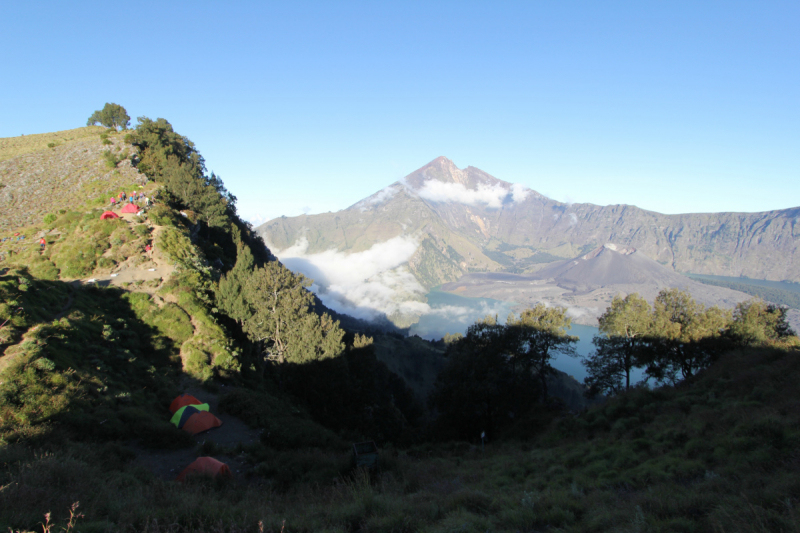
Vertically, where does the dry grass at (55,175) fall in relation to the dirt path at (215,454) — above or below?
above

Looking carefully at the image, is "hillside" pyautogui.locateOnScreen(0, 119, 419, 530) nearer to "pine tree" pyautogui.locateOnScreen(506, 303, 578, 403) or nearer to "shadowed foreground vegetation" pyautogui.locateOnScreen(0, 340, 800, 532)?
"shadowed foreground vegetation" pyautogui.locateOnScreen(0, 340, 800, 532)

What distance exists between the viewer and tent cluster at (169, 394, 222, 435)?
15.0 metres

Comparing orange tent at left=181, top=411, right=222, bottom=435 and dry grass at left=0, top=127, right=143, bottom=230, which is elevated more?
dry grass at left=0, top=127, right=143, bottom=230

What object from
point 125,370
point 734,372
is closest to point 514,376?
point 734,372

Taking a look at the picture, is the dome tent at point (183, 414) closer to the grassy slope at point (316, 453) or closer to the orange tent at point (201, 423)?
the orange tent at point (201, 423)

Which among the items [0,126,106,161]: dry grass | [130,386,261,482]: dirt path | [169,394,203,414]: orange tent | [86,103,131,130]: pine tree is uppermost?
[86,103,131,130]: pine tree

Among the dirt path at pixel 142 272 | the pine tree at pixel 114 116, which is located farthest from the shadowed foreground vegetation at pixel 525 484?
the pine tree at pixel 114 116

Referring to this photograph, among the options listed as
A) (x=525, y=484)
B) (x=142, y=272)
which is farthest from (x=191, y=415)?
(x=142, y=272)

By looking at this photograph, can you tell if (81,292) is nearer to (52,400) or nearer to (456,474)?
(52,400)

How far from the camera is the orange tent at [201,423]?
1495cm

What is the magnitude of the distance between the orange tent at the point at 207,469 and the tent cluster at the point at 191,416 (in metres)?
3.98

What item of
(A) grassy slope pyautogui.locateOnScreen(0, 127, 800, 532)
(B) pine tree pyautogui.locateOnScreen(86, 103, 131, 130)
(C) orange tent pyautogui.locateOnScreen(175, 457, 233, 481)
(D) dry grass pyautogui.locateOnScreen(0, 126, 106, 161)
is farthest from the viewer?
(B) pine tree pyautogui.locateOnScreen(86, 103, 131, 130)

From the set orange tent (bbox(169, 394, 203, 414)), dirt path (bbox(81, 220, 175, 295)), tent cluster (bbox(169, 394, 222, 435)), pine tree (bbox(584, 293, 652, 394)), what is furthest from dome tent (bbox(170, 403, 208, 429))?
pine tree (bbox(584, 293, 652, 394))

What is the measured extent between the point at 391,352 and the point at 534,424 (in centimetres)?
8376
